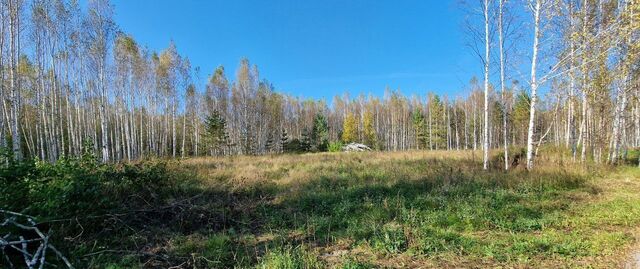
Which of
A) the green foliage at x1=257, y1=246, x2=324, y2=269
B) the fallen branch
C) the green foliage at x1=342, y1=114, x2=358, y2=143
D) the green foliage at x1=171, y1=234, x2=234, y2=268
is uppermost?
the green foliage at x1=342, y1=114, x2=358, y2=143

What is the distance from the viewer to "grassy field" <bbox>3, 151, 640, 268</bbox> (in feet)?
13.9

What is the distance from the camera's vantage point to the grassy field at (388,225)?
4.23 metres

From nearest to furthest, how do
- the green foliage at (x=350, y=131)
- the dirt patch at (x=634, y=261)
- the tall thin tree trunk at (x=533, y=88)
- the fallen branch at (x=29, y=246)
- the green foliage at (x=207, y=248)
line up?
the fallen branch at (x=29, y=246) < the dirt patch at (x=634, y=261) < the green foliage at (x=207, y=248) < the tall thin tree trunk at (x=533, y=88) < the green foliage at (x=350, y=131)

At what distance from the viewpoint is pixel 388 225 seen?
567cm

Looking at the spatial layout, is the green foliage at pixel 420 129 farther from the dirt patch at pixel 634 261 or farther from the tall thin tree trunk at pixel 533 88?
the dirt patch at pixel 634 261

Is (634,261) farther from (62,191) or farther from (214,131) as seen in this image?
(214,131)

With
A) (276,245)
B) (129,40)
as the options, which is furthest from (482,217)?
(129,40)

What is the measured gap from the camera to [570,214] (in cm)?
607

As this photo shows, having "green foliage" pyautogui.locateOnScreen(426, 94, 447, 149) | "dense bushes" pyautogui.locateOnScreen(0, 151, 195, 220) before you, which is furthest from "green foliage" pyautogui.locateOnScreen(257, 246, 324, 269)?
"green foliage" pyautogui.locateOnScreen(426, 94, 447, 149)

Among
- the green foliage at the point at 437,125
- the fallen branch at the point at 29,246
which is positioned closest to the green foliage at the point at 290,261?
the fallen branch at the point at 29,246

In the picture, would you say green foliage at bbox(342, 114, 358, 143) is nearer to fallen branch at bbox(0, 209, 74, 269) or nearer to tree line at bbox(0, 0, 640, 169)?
tree line at bbox(0, 0, 640, 169)

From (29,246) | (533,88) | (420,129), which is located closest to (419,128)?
(420,129)

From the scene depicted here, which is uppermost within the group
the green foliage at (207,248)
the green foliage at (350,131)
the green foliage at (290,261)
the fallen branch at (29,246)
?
the green foliage at (350,131)

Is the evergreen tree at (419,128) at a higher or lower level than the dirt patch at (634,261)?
higher
